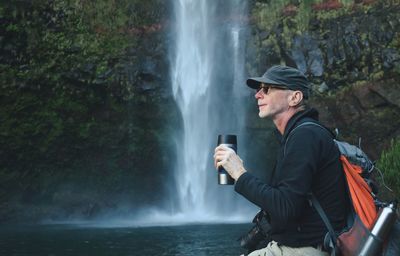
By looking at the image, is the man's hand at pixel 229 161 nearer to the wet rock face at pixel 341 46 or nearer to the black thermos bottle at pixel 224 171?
the black thermos bottle at pixel 224 171

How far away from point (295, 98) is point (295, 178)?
1.69 ft

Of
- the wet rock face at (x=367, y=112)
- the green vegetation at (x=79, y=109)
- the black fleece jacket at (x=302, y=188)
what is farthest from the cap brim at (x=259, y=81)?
the green vegetation at (x=79, y=109)

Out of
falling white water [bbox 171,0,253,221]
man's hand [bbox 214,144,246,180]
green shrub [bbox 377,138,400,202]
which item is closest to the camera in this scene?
man's hand [bbox 214,144,246,180]

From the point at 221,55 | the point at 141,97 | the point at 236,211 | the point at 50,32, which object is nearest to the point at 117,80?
the point at 141,97

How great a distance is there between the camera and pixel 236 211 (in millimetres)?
29391

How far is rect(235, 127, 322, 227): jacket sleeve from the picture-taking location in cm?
262

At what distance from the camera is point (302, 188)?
262 cm

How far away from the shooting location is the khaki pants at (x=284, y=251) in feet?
9.04

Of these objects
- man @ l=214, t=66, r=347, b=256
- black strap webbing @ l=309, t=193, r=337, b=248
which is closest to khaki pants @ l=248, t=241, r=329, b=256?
man @ l=214, t=66, r=347, b=256

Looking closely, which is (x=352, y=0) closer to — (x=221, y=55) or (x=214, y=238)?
(x=221, y=55)

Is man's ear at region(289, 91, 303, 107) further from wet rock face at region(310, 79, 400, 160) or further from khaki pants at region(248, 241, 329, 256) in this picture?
wet rock face at region(310, 79, 400, 160)

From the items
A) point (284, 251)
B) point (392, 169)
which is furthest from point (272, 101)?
point (392, 169)

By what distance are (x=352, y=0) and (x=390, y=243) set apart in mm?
24559

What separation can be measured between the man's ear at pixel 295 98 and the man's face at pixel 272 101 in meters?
0.02
